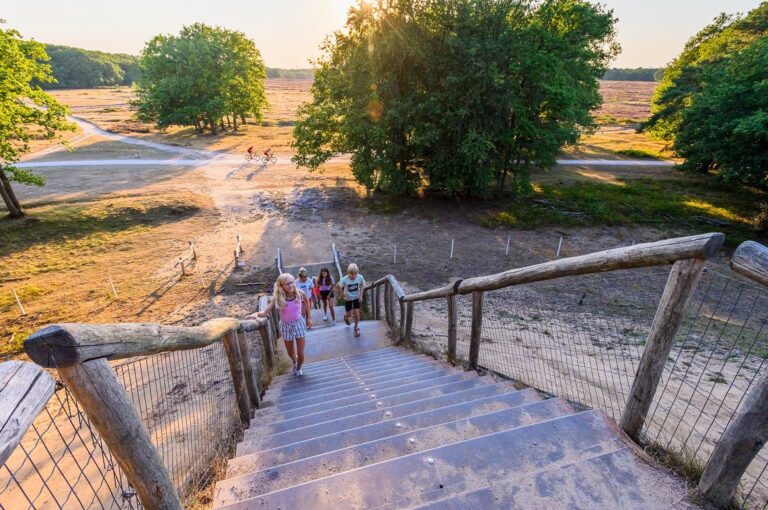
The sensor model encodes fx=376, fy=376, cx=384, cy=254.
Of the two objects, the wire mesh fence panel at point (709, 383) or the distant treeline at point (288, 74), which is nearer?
the wire mesh fence panel at point (709, 383)

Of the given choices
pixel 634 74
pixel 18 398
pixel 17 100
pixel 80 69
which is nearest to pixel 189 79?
pixel 17 100

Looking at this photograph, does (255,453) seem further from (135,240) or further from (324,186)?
(324,186)

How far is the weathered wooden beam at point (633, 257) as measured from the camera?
1924 mm

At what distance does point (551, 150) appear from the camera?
19.6 metres

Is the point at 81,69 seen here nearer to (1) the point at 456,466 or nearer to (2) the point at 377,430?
(2) the point at 377,430

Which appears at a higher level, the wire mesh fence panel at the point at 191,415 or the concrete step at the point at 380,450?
the concrete step at the point at 380,450

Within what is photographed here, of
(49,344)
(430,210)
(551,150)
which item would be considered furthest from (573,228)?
(49,344)

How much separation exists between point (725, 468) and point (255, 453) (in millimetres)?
2729

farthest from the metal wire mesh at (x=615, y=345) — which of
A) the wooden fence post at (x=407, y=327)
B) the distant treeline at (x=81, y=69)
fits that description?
the distant treeline at (x=81, y=69)

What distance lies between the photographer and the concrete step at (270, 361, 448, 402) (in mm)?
4618

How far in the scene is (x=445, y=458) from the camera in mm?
2164

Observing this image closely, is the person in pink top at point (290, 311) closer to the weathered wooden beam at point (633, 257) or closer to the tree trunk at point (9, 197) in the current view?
the weathered wooden beam at point (633, 257)

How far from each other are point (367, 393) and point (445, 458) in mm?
2050

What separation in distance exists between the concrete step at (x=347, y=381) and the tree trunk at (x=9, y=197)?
19.0 metres
